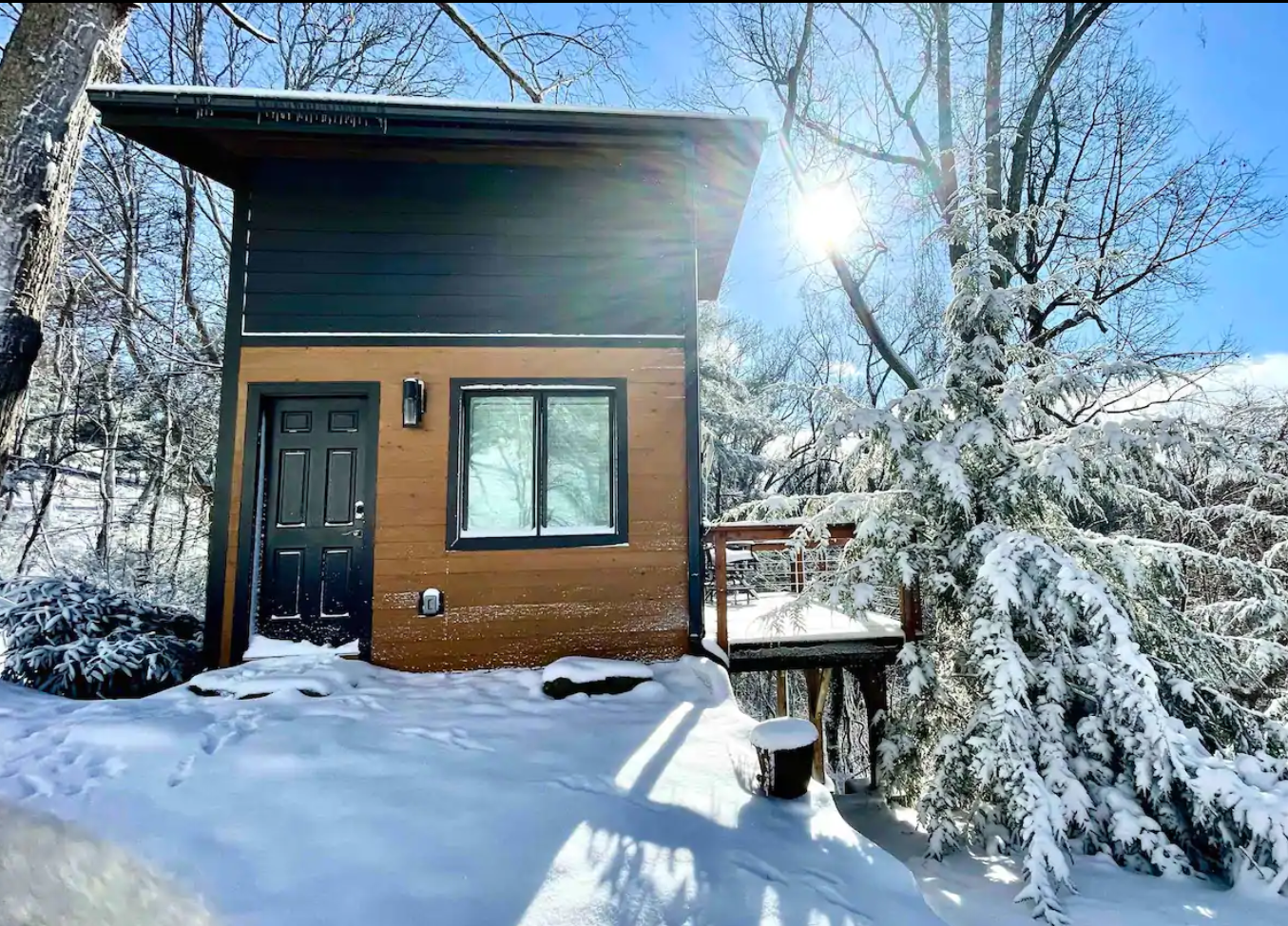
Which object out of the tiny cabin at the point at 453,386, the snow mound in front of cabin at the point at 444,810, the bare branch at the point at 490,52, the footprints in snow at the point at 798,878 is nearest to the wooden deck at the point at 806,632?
the tiny cabin at the point at 453,386

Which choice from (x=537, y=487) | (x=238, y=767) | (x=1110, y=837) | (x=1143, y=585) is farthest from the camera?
(x=537, y=487)

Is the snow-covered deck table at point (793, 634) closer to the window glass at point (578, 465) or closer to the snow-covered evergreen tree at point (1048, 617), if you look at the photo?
the snow-covered evergreen tree at point (1048, 617)

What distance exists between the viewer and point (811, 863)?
224 centimetres

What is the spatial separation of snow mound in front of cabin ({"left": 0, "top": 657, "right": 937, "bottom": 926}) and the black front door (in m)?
0.64

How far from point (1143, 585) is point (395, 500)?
4603mm

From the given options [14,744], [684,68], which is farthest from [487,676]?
[684,68]

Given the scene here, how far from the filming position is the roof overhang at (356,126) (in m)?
3.85

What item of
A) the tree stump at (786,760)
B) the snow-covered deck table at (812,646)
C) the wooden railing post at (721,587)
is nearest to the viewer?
the tree stump at (786,760)

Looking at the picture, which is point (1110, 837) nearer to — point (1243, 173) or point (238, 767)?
point (238, 767)

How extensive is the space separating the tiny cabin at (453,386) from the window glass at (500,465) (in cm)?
2

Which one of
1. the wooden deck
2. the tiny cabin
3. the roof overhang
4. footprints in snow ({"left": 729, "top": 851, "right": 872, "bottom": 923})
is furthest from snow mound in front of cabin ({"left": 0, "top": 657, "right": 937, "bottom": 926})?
the roof overhang

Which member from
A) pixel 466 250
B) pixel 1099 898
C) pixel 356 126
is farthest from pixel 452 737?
pixel 356 126

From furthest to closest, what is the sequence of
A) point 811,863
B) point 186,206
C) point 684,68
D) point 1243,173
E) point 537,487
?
point 186,206 < point 684,68 < point 1243,173 < point 537,487 < point 811,863

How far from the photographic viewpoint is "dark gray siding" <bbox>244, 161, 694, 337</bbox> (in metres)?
4.35
